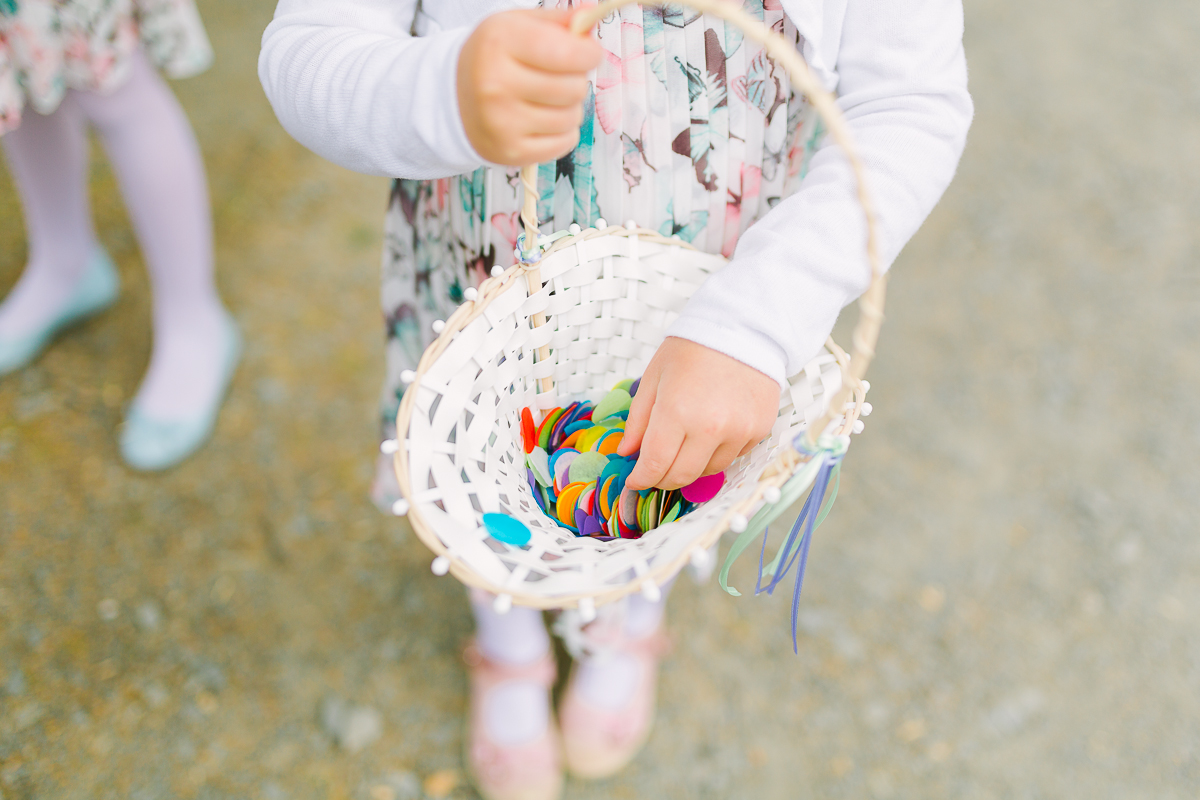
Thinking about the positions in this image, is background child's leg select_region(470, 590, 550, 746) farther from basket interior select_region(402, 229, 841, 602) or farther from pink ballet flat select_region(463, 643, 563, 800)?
Answer: basket interior select_region(402, 229, 841, 602)

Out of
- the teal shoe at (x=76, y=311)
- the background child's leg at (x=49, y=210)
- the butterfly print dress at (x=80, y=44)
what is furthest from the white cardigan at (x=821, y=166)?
the teal shoe at (x=76, y=311)

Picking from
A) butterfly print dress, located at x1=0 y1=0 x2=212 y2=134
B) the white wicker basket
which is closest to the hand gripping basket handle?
the white wicker basket

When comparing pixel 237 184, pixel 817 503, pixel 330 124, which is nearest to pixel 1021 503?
pixel 817 503

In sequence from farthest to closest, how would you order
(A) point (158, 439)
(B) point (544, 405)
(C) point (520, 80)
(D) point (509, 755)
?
(A) point (158, 439) → (D) point (509, 755) → (B) point (544, 405) → (C) point (520, 80)

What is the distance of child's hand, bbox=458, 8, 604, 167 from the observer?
43 cm

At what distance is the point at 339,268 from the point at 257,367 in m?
0.24

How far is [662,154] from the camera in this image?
594 mm

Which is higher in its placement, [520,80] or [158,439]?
[520,80]

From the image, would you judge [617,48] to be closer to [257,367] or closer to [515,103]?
[515,103]

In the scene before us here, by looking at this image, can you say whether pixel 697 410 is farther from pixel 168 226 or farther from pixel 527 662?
pixel 168 226

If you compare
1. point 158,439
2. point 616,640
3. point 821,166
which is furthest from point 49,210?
point 821,166

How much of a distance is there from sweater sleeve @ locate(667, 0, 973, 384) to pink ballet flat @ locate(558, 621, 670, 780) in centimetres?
53

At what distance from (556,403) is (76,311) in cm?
96

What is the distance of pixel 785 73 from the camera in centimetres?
59
